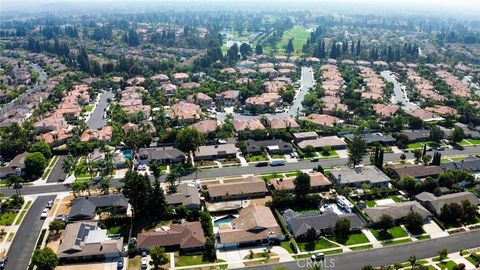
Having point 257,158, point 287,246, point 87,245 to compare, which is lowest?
point 287,246

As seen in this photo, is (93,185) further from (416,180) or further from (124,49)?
(124,49)

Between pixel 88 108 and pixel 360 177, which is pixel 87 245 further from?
pixel 88 108

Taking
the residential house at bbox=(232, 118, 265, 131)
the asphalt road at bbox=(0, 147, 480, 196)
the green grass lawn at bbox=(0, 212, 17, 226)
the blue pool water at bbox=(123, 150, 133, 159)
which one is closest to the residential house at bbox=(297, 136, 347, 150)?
the asphalt road at bbox=(0, 147, 480, 196)

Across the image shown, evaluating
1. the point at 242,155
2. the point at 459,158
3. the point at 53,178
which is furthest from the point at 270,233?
the point at 459,158

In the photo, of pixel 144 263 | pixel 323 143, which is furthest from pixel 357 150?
pixel 144 263

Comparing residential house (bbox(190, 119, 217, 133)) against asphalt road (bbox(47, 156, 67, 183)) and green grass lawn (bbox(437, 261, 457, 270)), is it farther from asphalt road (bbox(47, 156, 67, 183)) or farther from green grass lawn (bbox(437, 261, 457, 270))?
green grass lawn (bbox(437, 261, 457, 270))

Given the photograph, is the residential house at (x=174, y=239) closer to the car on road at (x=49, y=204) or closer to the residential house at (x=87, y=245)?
the residential house at (x=87, y=245)
